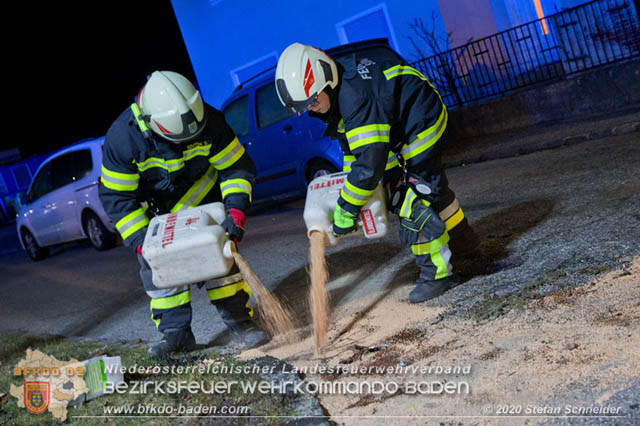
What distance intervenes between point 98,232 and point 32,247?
2782 millimetres

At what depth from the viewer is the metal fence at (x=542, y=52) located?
33.1ft

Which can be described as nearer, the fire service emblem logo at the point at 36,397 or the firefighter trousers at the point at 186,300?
the fire service emblem logo at the point at 36,397

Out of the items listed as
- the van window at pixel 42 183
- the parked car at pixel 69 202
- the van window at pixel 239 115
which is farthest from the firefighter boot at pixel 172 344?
the van window at pixel 42 183

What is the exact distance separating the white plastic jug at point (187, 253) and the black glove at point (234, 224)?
8 centimetres

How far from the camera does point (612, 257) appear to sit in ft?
12.9

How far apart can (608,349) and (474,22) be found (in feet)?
36.1

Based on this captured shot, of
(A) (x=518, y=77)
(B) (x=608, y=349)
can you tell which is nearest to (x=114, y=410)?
(B) (x=608, y=349)

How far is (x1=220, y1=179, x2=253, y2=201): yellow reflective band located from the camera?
4.46 metres

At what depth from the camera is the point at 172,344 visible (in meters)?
4.32

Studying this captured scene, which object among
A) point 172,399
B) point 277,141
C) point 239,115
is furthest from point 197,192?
point 239,115

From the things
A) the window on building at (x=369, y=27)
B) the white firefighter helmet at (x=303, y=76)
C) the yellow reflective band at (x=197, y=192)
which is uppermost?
the window on building at (x=369, y=27)

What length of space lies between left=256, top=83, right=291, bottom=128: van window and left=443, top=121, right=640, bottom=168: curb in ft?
9.12

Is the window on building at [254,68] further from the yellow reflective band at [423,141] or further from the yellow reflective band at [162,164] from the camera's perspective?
the yellow reflective band at [423,141]

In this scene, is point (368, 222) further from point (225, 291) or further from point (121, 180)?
point (121, 180)
